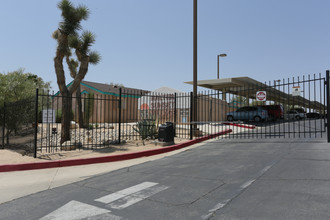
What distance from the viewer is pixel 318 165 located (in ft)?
18.5

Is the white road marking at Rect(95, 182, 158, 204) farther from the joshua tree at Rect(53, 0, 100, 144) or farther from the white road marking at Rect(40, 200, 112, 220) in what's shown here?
the joshua tree at Rect(53, 0, 100, 144)

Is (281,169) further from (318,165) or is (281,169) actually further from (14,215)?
(14,215)

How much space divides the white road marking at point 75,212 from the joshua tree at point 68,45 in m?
6.86

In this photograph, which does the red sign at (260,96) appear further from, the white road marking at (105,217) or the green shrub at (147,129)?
the white road marking at (105,217)

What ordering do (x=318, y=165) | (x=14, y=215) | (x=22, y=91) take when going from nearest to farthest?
(x=14, y=215), (x=318, y=165), (x=22, y=91)

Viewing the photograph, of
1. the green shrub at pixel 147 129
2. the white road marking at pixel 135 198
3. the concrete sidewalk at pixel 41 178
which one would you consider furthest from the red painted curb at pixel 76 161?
the white road marking at pixel 135 198

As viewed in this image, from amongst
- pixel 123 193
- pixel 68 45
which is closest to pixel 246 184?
pixel 123 193

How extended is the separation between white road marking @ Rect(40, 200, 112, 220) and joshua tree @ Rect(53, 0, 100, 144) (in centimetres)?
686

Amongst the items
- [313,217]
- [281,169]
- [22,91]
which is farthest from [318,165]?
[22,91]

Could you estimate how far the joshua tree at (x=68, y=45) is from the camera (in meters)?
10.4

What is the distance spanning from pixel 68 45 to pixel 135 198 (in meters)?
9.38

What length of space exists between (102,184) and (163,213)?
224 cm

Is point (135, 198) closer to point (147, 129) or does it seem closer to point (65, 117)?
point (65, 117)

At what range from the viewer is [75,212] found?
372 centimetres
